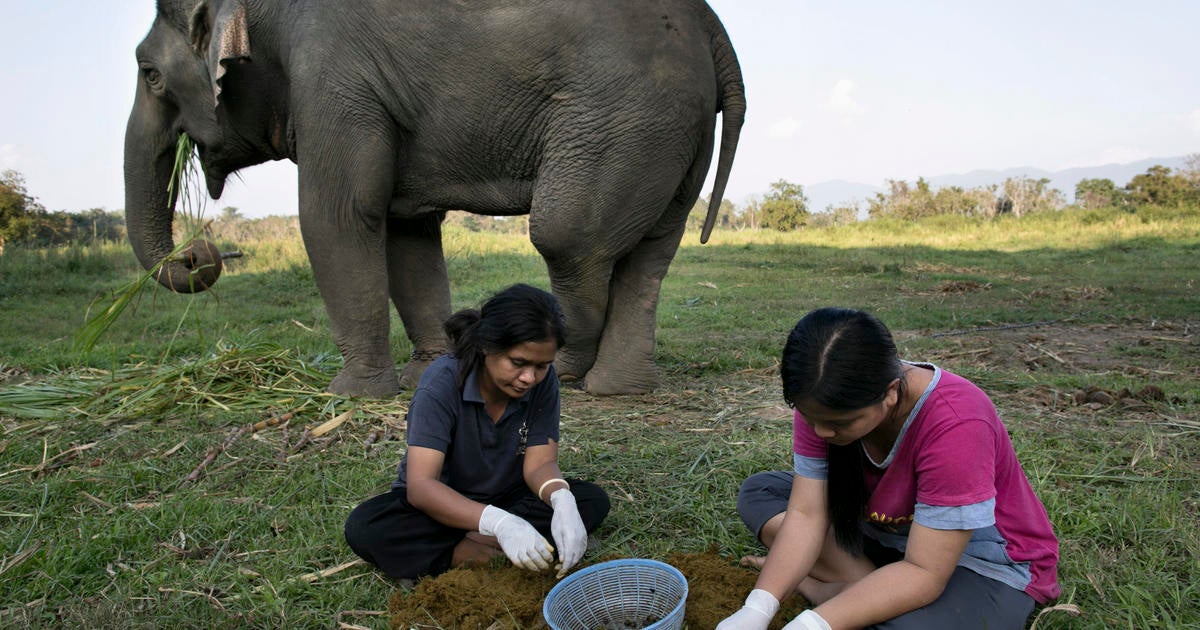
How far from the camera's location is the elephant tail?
476 cm

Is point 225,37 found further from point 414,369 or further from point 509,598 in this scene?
point 509,598

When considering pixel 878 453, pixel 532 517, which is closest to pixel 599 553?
pixel 532 517

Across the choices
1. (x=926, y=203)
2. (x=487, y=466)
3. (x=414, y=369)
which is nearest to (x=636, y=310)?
(x=414, y=369)

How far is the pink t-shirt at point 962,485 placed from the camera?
6.51 ft

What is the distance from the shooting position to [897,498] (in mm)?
2256

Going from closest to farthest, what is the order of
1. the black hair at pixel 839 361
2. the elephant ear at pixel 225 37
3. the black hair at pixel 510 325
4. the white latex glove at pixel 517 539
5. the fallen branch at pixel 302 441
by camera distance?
1. the black hair at pixel 839 361
2. the white latex glove at pixel 517 539
3. the black hair at pixel 510 325
4. the fallen branch at pixel 302 441
5. the elephant ear at pixel 225 37

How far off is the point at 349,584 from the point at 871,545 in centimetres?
162

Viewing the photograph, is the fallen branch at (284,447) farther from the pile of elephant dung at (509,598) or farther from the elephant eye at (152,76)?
the elephant eye at (152,76)

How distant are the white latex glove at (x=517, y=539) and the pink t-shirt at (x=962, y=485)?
2.51 feet

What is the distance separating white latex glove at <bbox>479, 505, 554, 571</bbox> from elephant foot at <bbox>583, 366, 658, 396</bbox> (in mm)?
2511

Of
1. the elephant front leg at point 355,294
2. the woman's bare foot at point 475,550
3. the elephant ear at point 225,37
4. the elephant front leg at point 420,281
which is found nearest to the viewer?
the woman's bare foot at point 475,550

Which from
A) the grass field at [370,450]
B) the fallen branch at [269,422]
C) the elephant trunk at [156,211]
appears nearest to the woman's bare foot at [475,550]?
the grass field at [370,450]

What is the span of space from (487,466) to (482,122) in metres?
2.42

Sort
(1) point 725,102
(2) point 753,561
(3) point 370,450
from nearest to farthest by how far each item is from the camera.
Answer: (2) point 753,561 < (3) point 370,450 < (1) point 725,102
